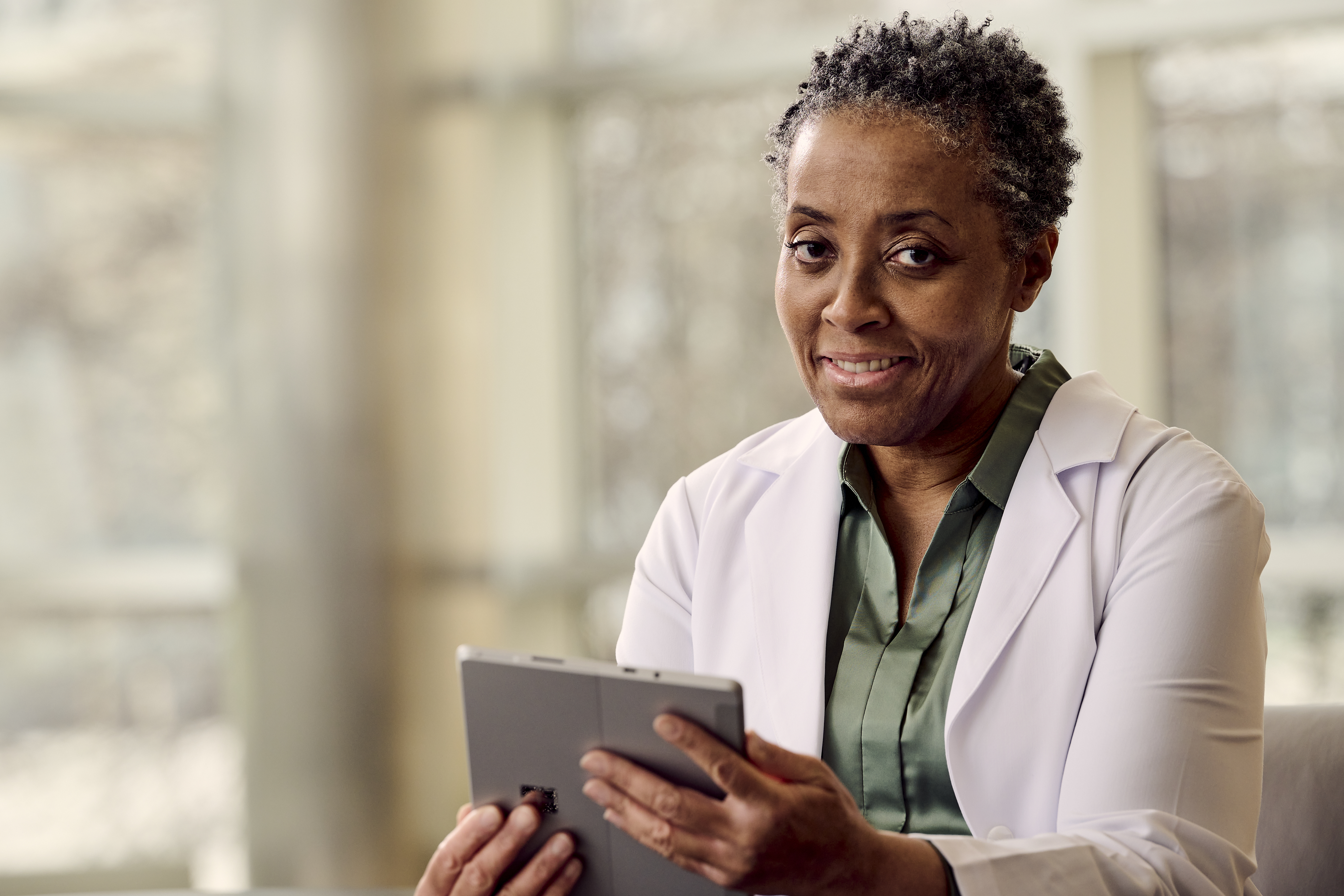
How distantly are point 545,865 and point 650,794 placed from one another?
0.53 feet

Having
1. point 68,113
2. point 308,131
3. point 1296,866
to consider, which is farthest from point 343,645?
point 1296,866

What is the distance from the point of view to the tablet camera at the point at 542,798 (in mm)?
1141

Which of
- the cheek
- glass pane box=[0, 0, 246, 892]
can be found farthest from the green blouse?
glass pane box=[0, 0, 246, 892]

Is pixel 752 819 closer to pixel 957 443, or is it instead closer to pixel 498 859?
pixel 498 859

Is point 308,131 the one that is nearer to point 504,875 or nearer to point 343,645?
point 343,645

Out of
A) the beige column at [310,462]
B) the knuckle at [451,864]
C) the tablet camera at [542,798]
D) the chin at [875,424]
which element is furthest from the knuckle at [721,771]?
the beige column at [310,462]

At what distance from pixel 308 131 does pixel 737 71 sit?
45.4 inches

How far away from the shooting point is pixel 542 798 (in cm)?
115

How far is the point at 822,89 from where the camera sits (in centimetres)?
146

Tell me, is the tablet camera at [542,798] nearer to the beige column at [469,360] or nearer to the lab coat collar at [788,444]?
the lab coat collar at [788,444]

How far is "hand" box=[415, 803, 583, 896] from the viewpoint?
1145mm

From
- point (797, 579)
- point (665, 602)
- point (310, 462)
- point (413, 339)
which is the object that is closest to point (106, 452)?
point (310, 462)

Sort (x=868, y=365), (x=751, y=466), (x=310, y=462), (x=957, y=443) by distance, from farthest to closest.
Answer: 1. (x=310, y=462)
2. (x=751, y=466)
3. (x=957, y=443)
4. (x=868, y=365)

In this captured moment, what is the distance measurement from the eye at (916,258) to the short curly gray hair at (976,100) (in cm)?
9
